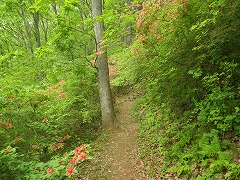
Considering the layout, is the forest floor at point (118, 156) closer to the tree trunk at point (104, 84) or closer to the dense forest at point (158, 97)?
the dense forest at point (158, 97)

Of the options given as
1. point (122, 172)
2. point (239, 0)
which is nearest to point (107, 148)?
point (122, 172)

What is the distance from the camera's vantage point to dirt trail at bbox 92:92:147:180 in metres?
5.21

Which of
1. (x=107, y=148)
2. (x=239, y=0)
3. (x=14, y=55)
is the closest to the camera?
(x=239, y=0)

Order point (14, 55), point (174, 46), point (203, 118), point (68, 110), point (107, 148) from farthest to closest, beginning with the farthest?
point (68, 110) → point (107, 148) → point (174, 46) → point (14, 55) → point (203, 118)

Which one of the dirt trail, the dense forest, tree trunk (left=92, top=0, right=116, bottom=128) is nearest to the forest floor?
the dirt trail

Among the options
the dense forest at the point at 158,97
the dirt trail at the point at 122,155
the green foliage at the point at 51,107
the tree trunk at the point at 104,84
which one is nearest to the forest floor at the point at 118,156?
the dirt trail at the point at 122,155

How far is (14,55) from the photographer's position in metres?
4.72

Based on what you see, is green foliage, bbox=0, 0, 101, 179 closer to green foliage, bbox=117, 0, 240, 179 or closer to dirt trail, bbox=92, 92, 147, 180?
dirt trail, bbox=92, 92, 147, 180

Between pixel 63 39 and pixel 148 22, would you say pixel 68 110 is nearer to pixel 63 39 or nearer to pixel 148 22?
pixel 63 39

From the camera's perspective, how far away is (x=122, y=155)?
6.12 metres

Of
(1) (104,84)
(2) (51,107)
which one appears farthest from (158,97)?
(2) (51,107)

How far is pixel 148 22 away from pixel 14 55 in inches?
143

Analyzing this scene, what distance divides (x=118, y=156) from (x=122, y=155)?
0.14 metres

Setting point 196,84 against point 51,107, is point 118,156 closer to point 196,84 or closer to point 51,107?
point 51,107
